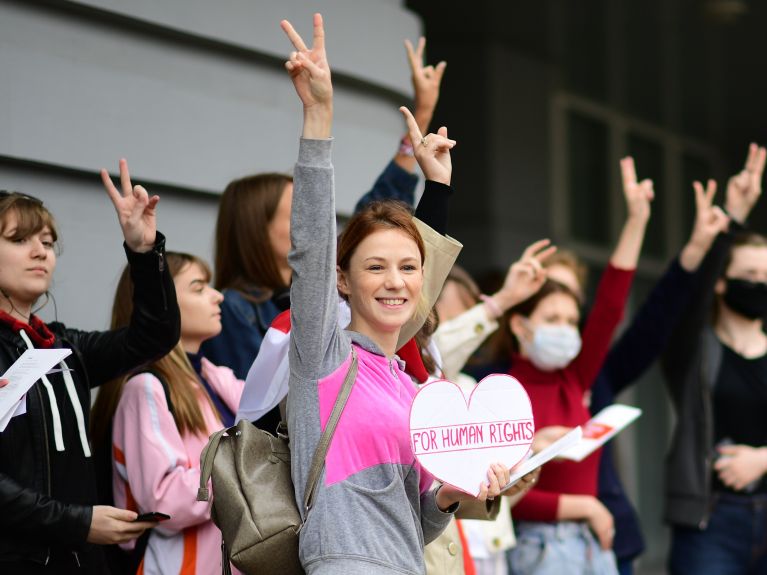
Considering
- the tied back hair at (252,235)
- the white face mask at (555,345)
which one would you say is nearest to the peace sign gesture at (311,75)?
the tied back hair at (252,235)

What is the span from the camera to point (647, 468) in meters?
10.5

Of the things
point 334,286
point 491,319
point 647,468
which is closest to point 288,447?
point 334,286

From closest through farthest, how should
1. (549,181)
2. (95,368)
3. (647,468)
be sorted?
(95,368) < (549,181) < (647,468)

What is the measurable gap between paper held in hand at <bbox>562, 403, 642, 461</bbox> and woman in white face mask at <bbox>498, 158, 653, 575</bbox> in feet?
0.61

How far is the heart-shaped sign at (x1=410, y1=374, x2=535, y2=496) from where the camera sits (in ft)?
8.41

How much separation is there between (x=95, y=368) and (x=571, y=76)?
6.66 metres

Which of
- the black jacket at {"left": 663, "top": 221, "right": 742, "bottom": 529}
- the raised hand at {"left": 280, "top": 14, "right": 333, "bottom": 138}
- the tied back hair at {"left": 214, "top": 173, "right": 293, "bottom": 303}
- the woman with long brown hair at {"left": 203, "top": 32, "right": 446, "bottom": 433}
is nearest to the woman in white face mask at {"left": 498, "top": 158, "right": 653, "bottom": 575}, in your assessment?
the black jacket at {"left": 663, "top": 221, "right": 742, "bottom": 529}

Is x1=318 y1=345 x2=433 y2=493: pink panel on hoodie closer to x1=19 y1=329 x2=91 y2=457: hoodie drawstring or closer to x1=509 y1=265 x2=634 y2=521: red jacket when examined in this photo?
x1=19 y1=329 x2=91 y2=457: hoodie drawstring

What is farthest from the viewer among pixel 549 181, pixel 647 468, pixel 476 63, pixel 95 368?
pixel 647 468

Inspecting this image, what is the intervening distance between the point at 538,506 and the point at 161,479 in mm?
1603

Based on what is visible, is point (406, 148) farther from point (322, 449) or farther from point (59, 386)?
point (322, 449)

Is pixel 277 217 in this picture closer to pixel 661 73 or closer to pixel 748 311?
pixel 748 311

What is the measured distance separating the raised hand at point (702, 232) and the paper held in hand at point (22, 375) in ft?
8.71

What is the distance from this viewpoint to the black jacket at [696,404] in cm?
458
